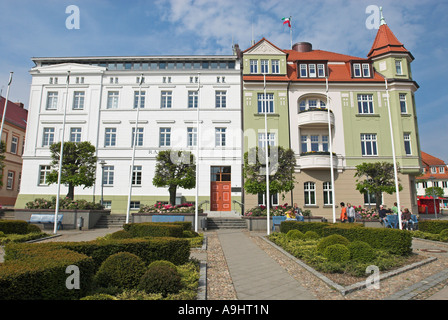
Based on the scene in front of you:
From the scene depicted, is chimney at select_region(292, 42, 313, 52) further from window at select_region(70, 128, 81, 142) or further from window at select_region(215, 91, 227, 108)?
window at select_region(70, 128, 81, 142)

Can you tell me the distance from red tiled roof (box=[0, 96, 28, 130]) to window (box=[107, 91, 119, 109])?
13715 millimetres

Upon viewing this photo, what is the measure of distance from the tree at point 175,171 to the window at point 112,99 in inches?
487

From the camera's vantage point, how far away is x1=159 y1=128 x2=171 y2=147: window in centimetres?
2930

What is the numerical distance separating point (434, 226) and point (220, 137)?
18358 millimetres

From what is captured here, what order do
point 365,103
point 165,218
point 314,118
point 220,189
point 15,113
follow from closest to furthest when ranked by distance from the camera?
point 165,218
point 314,118
point 220,189
point 365,103
point 15,113

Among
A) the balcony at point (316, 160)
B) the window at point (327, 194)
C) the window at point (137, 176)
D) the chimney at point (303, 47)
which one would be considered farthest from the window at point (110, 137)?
the chimney at point (303, 47)

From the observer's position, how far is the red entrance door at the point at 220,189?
2772 cm

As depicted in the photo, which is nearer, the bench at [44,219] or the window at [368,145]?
the bench at [44,219]

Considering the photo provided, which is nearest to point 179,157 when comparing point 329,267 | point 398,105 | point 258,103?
point 258,103

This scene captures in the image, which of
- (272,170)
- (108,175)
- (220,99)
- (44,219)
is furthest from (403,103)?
(44,219)

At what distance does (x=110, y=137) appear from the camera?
29625mm

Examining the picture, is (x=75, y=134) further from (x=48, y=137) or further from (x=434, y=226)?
(x=434, y=226)

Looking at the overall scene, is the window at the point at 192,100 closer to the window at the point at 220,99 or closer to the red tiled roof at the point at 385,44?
the window at the point at 220,99

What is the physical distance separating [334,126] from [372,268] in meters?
22.4
